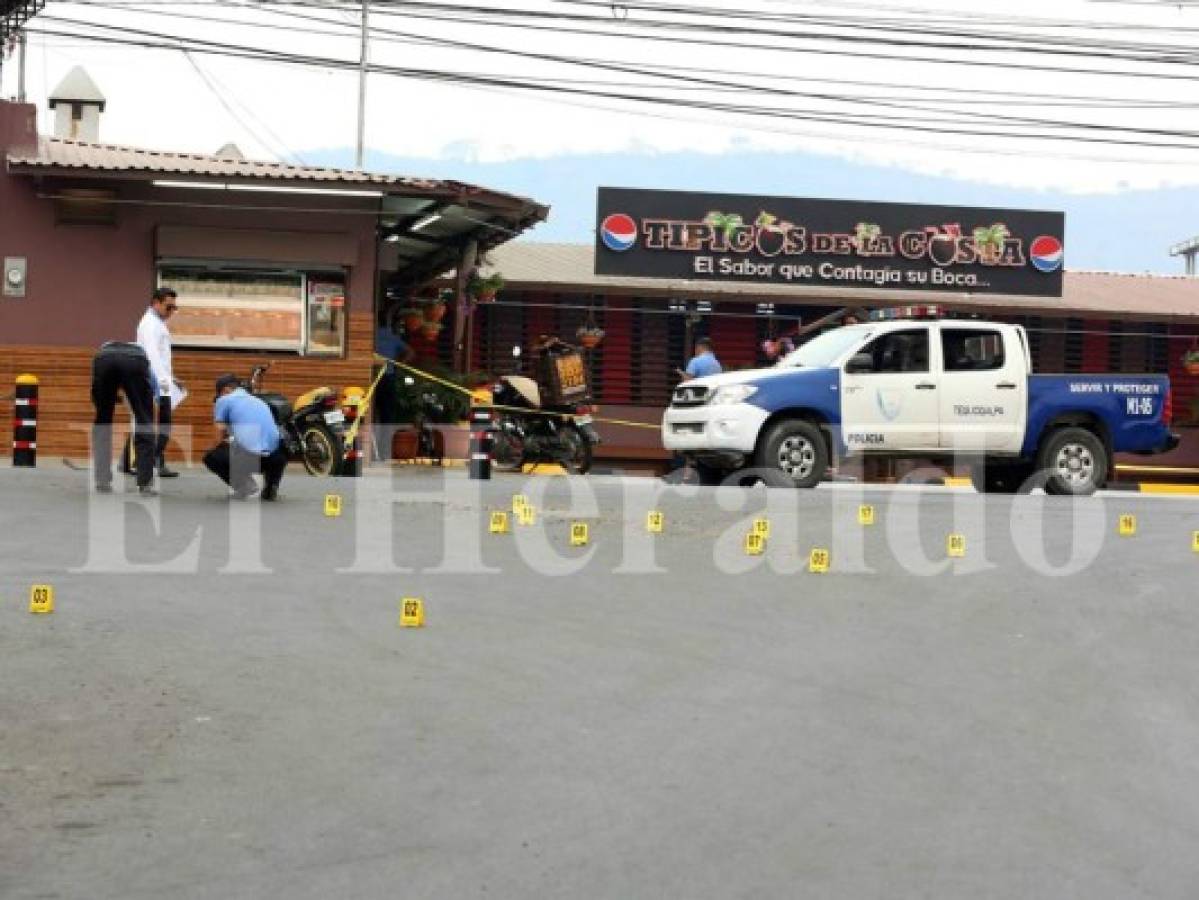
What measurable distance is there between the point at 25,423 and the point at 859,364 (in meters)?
9.02

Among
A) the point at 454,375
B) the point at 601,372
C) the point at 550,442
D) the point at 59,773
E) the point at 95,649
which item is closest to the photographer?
the point at 59,773

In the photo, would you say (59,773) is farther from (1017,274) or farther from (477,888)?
(1017,274)

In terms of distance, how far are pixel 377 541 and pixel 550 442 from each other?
409 inches

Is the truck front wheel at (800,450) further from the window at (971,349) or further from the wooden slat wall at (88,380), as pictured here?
the wooden slat wall at (88,380)

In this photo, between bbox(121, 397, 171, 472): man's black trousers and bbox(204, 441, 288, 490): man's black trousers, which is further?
bbox(121, 397, 171, 472): man's black trousers

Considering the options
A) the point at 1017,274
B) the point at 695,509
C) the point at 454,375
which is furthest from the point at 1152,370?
the point at 695,509

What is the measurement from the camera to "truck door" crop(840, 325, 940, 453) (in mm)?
21328

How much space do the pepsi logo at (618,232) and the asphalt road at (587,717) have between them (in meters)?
21.5

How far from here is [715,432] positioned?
21.1m

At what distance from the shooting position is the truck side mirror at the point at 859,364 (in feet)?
70.1

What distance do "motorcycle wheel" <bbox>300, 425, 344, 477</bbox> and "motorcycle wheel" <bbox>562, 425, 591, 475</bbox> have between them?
4.34 metres

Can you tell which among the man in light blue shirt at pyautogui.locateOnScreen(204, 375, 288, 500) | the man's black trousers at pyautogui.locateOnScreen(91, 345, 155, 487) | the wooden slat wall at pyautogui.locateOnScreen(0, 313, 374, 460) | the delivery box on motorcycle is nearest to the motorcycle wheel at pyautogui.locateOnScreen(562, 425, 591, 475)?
the delivery box on motorcycle

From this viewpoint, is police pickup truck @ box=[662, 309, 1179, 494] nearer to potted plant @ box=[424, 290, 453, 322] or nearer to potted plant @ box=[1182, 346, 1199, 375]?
potted plant @ box=[424, 290, 453, 322]

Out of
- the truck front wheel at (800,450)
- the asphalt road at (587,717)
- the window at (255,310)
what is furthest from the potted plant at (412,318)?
the asphalt road at (587,717)
